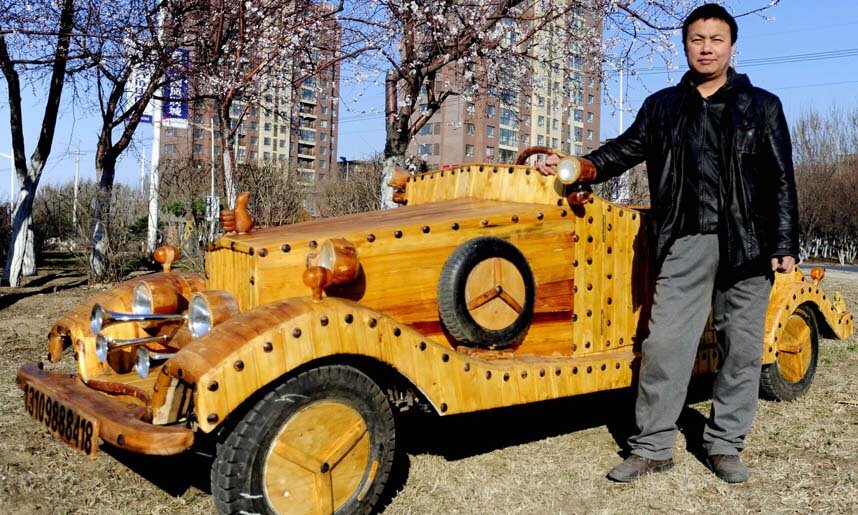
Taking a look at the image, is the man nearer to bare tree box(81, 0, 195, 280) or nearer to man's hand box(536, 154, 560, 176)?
man's hand box(536, 154, 560, 176)

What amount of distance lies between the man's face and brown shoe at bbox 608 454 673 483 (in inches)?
72.9

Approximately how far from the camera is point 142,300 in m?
3.71

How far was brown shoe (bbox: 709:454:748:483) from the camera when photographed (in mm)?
3518

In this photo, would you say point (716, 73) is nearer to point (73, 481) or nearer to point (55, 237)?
point (73, 481)

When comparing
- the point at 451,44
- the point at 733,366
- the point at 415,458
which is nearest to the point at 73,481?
the point at 415,458

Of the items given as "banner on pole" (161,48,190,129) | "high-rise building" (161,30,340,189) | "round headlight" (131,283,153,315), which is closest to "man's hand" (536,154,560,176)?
"round headlight" (131,283,153,315)

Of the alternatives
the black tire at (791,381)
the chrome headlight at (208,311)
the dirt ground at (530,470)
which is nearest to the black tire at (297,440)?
the dirt ground at (530,470)

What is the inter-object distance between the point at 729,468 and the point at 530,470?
937 millimetres

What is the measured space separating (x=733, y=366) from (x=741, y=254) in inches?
23.9

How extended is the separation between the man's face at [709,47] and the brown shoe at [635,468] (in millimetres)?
1852

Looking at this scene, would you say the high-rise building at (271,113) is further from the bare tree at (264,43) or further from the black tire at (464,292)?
the black tire at (464,292)

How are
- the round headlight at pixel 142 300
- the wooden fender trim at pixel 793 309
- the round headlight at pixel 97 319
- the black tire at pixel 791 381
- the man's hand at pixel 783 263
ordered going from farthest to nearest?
the black tire at pixel 791 381 → the wooden fender trim at pixel 793 309 → the round headlight at pixel 142 300 → the round headlight at pixel 97 319 → the man's hand at pixel 783 263

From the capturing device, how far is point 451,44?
9.05 m

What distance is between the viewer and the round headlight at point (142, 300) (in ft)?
12.0
